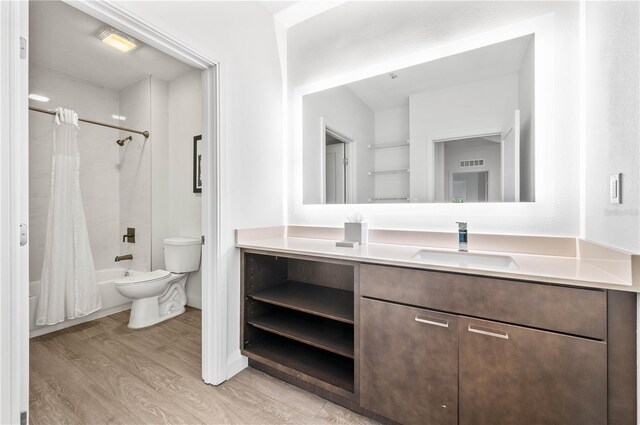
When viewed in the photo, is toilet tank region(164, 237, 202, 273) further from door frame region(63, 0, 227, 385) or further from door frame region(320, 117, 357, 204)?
door frame region(320, 117, 357, 204)

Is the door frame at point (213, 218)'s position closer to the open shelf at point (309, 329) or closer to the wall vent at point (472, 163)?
the open shelf at point (309, 329)

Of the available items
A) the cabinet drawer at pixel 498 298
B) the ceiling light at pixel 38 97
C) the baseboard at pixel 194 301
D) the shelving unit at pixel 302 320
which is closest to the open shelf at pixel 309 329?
the shelving unit at pixel 302 320

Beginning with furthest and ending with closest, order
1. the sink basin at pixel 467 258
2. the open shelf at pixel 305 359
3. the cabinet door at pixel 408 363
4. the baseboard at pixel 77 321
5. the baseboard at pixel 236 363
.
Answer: the baseboard at pixel 77 321, the baseboard at pixel 236 363, the open shelf at pixel 305 359, the sink basin at pixel 467 258, the cabinet door at pixel 408 363

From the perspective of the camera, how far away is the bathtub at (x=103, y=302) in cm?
229

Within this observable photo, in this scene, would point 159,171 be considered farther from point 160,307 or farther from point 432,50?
point 432,50

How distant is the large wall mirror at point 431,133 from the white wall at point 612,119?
25cm

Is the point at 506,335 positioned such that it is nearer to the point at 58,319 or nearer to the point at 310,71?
the point at 310,71

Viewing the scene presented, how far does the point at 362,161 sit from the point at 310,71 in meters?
0.88

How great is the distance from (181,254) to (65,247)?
3.00 feet

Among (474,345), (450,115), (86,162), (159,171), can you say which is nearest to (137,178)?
(159,171)

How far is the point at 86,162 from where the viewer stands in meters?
3.02

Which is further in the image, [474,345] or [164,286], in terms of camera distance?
[164,286]

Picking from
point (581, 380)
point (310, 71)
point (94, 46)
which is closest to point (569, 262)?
point (581, 380)

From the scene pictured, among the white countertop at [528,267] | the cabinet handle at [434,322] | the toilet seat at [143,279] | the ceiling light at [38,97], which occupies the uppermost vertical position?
the ceiling light at [38,97]
